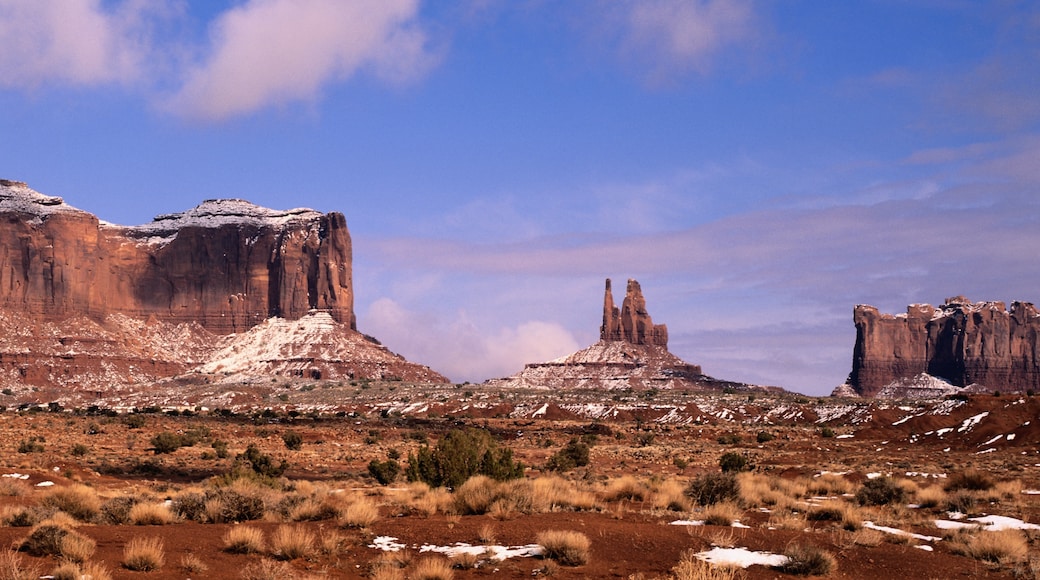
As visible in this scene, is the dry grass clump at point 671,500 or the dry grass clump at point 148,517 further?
the dry grass clump at point 671,500

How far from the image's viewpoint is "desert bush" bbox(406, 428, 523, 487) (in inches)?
1192

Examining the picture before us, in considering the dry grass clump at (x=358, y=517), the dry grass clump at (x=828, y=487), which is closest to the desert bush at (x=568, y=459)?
the dry grass clump at (x=828, y=487)

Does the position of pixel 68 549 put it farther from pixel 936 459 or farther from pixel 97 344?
pixel 97 344

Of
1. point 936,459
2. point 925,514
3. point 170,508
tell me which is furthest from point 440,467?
point 936,459

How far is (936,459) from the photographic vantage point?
145 feet

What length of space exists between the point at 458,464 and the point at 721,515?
1287 cm

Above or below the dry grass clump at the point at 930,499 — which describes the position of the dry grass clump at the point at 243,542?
above

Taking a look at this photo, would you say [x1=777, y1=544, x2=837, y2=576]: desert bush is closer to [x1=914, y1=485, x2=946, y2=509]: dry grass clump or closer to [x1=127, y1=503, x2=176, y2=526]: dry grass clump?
[x1=914, y1=485, x2=946, y2=509]: dry grass clump

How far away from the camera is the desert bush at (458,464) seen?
1192 inches

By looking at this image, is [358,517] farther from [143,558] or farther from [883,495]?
[883,495]

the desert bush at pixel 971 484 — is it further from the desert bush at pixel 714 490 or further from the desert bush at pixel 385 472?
the desert bush at pixel 385 472

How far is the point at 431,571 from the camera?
1344 centimetres

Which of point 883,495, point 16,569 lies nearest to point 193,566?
point 16,569

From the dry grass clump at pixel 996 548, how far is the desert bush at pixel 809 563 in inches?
122
